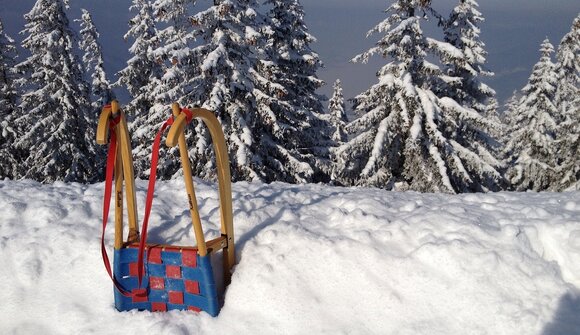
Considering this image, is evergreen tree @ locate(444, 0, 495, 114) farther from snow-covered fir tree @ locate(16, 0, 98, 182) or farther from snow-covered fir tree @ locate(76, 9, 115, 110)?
snow-covered fir tree @ locate(76, 9, 115, 110)

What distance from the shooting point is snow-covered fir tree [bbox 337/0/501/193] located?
1451 cm

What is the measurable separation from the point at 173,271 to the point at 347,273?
75.6 inches

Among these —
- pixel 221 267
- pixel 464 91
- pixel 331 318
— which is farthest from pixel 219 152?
pixel 464 91

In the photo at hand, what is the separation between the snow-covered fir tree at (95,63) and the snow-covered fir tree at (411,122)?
65.9ft

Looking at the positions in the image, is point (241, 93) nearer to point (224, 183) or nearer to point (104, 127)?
point (224, 183)

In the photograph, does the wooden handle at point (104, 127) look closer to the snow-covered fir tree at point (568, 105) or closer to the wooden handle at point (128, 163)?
the wooden handle at point (128, 163)

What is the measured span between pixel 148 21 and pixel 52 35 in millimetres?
5421

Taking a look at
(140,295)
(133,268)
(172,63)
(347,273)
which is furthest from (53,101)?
(347,273)

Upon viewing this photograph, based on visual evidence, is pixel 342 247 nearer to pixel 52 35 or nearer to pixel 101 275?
pixel 101 275

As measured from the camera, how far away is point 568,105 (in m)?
27.1

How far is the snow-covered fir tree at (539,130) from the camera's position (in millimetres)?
25219

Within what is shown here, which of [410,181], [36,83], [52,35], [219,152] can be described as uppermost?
[52,35]


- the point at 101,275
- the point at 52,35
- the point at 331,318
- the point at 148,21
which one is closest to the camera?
the point at 331,318

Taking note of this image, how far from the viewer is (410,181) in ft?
52.5
